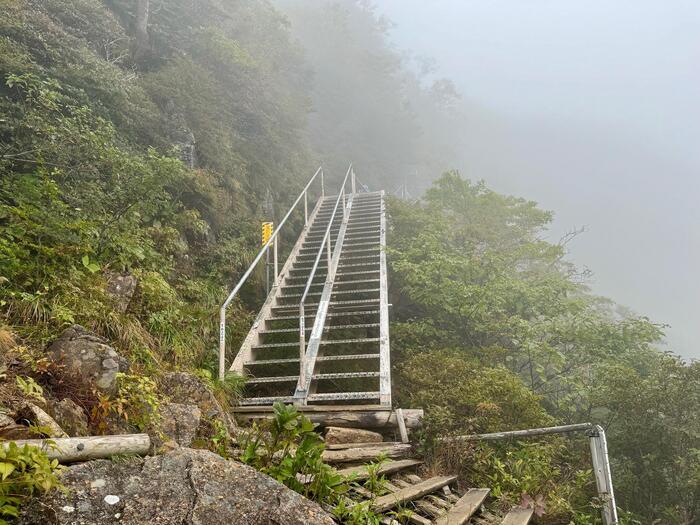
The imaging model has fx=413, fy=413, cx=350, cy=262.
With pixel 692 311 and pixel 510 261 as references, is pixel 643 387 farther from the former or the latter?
pixel 692 311

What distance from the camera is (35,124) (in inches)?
204

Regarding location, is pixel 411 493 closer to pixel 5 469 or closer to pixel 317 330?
pixel 5 469

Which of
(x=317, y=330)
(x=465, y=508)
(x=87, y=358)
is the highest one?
(x=317, y=330)

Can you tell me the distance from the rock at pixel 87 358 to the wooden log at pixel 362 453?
1797 millimetres

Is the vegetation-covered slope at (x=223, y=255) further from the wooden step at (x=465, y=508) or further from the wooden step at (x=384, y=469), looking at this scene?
the wooden step at (x=384, y=469)

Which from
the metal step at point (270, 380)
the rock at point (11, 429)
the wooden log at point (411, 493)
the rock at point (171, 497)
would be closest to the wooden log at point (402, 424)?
the wooden log at point (411, 493)

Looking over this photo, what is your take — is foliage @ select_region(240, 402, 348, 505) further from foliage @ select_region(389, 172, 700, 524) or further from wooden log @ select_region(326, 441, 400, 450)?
foliage @ select_region(389, 172, 700, 524)

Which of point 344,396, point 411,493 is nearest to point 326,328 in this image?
point 344,396

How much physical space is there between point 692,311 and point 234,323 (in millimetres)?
90402

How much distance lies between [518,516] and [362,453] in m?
1.32

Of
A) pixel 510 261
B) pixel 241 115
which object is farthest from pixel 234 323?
pixel 510 261

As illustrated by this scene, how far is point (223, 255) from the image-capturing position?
25.2ft

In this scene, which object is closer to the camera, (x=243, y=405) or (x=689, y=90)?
(x=243, y=405)

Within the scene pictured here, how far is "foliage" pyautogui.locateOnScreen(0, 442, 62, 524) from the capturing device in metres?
1.53
